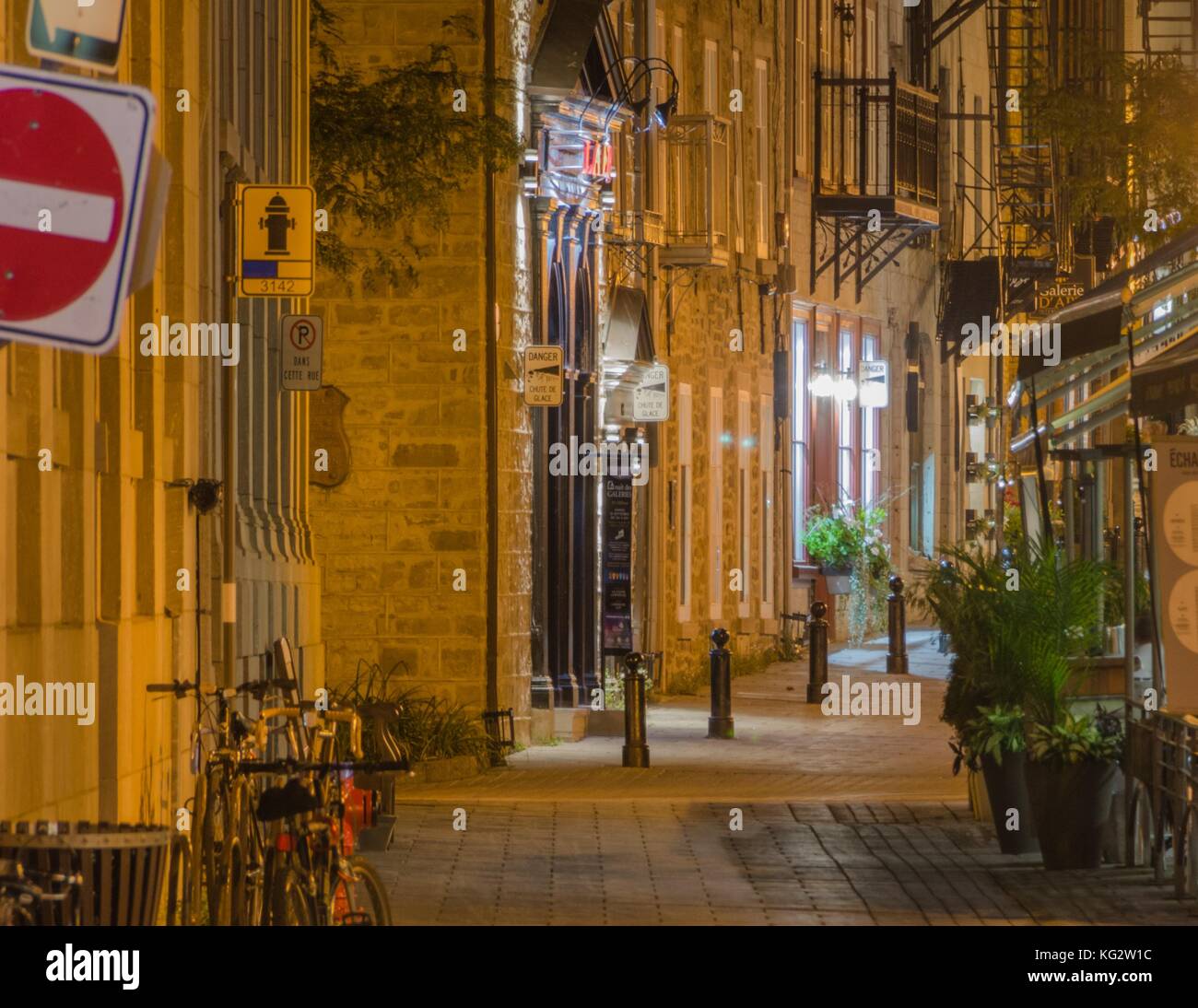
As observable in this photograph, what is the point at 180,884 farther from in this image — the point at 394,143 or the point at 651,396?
the point at 651,396

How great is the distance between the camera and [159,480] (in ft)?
36.4

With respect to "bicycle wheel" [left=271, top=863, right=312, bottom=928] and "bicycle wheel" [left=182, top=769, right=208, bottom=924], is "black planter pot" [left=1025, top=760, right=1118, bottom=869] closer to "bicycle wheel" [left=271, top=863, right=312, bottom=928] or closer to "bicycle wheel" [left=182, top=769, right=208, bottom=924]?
"bicycle wheel" [left=182, top=769, right=208, bottom=924]

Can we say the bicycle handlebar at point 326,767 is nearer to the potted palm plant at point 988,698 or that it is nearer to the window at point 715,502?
the potted palm plant at point 988,698

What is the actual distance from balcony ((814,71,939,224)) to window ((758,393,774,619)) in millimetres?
3799

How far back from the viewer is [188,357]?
11750 mm

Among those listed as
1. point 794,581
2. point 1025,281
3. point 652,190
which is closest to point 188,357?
point 652,190

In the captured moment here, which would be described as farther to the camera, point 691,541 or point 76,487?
point 691,541

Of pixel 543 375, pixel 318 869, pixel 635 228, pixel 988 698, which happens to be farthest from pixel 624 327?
pixel 318 869

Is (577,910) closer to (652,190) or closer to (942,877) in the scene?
(942,877)

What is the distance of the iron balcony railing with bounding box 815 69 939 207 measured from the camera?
34219mm

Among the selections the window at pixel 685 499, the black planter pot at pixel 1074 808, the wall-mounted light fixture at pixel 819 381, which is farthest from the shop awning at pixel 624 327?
the black planter pot at pixel 1074 808

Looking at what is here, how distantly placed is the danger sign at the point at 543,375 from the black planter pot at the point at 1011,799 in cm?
737

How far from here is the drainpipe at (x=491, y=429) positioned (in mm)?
18906
